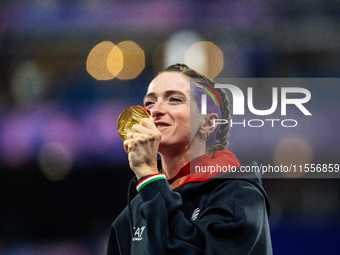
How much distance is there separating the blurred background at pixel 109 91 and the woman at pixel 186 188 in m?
2.14

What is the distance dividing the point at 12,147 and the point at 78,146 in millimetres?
943

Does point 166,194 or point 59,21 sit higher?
point 59,21

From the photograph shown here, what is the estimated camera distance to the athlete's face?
1582mm

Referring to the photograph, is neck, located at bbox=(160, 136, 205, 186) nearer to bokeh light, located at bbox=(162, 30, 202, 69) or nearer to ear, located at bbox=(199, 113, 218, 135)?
ear, located at bbox=(199, 113, 218, 135)

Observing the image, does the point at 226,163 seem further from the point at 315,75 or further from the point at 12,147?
the point at 12,147

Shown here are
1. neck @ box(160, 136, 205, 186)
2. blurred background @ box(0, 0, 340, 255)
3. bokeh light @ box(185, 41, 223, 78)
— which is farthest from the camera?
blurred background @ box(0, 0, 340, 255)

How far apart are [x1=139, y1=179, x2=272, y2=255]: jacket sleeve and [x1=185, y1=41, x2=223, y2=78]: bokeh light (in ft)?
8.70

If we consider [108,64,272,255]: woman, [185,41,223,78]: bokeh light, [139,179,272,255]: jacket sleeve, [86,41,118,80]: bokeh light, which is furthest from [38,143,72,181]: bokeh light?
→ [139,179,272,255]: jacket sleeve

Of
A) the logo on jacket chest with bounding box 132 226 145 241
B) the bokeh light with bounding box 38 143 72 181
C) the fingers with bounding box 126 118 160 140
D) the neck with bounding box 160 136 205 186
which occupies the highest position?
the fingers with bounding box 126 118 160 140

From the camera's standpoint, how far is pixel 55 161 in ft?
13.5

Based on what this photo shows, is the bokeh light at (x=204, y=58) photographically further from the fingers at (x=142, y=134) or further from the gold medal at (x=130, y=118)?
the fingers at (x=142, y=134)

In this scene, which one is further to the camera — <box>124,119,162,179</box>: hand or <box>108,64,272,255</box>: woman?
<box>124,119,162,179</box>: hand

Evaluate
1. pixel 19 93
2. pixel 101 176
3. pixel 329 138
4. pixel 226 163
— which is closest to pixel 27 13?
pixel 19 93

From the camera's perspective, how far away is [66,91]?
429cm
